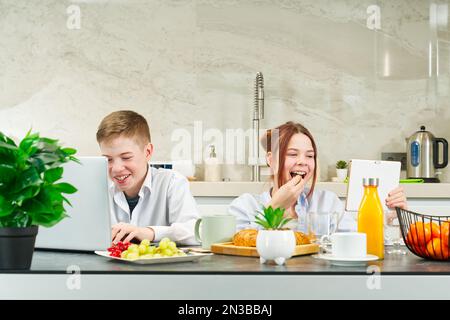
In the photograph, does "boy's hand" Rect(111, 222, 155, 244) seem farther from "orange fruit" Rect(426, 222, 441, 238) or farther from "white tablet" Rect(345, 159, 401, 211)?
"orange fruit" Rect(426, 222, 441, 238)

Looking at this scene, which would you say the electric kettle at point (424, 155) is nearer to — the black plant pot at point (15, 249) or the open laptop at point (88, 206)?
the open laptop at point (88, 206)

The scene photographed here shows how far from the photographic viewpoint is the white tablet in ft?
7.38

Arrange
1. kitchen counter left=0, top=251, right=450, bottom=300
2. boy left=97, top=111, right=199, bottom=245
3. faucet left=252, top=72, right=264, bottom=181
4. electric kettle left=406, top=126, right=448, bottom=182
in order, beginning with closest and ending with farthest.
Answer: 1. kitchen counter left=0, top=251, right=450, bottom=300
2. boy left=97, top=111, right=199, bottom=245
3. electric kettle left=406, top=126, right=448, bottom=182
4. faucet left=252, top=72, right=264, bottom=181

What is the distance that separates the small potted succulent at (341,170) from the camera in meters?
3.95

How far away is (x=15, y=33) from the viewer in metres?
4.18

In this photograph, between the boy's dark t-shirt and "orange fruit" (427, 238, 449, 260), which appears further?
the boy's dark t-shirt

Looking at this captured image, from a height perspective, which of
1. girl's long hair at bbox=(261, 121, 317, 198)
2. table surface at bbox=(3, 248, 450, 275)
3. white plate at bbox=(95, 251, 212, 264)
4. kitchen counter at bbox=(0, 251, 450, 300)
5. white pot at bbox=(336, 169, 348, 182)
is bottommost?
kitchen counter at bbox=(0, 251, 450, 300)

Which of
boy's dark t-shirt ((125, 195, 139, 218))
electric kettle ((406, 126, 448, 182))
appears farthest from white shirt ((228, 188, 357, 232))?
electric kettle ((406, 126, 448, 182))

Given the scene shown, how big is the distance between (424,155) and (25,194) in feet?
9.53

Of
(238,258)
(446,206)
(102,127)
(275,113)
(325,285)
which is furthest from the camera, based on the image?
(275,113)

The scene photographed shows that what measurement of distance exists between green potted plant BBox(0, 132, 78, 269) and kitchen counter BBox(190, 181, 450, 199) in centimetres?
209

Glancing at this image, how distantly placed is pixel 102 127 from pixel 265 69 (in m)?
1.75
